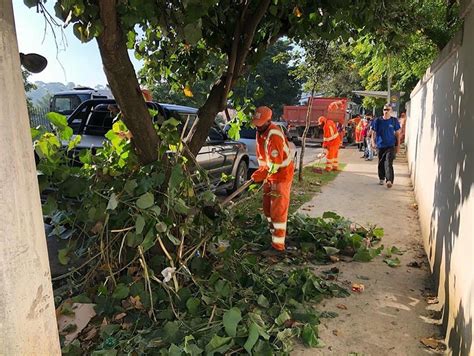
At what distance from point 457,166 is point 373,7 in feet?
5.19

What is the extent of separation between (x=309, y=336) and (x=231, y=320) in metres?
0.58

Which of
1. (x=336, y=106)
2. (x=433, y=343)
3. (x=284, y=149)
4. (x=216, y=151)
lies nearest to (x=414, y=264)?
(x=433, y=343)

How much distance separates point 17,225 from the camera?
1583 mm

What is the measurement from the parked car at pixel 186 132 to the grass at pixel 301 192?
0.56 meters

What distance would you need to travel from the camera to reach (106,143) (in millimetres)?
3609

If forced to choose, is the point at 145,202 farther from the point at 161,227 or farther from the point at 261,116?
the point at 261,116

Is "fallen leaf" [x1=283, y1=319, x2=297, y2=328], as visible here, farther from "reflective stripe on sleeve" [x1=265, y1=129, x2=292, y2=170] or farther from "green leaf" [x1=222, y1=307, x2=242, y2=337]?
"reflective stripe on sleeve" [x1=265, y1=129, x2=292, y2=170]

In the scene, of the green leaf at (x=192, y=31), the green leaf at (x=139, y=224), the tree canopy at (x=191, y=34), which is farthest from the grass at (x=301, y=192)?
the green leaf at (x=192, y=31)

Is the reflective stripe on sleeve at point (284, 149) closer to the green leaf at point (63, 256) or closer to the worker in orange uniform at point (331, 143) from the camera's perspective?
the green leaf at point (63, 256)

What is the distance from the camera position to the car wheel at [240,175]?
8.49m

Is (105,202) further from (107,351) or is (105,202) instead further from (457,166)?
(457,166)

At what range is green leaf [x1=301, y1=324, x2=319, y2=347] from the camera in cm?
283

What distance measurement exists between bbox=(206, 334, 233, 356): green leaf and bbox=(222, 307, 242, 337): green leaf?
93mm

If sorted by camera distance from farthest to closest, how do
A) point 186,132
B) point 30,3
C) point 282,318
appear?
point 186,132 → point 282,318 → point 30,3
